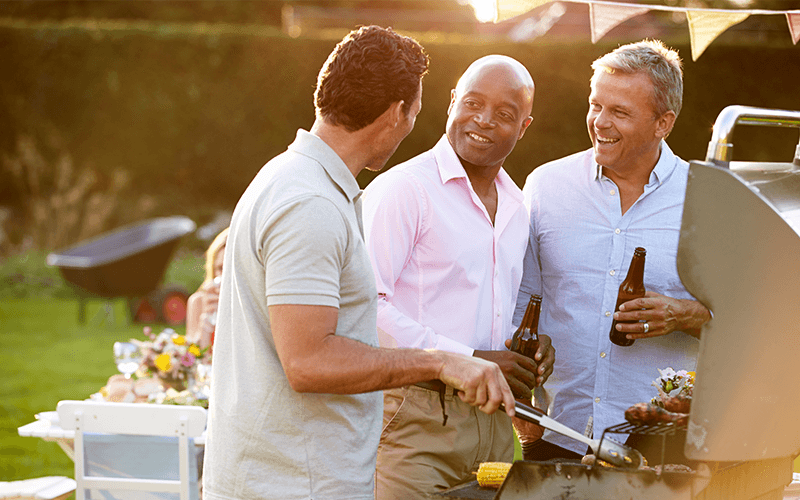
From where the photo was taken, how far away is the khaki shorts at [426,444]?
2.43 meters

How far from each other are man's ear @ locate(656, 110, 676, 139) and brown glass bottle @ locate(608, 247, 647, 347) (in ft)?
1.61

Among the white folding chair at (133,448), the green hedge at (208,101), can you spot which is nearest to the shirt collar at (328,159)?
the white folding chair at (133,448)

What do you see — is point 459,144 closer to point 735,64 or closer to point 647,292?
point 647,292

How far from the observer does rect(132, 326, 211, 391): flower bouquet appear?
426cm

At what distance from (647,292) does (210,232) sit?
1008cm

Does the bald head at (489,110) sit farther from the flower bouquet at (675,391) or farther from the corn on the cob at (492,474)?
the corn on the cob at (492,474)

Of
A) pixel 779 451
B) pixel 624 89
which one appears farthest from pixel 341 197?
pixel 624 89

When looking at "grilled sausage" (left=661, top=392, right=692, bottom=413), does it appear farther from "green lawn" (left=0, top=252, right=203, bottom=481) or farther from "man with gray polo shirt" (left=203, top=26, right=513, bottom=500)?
"green lawn" (left=0, top=252, right=203, bottom=481)

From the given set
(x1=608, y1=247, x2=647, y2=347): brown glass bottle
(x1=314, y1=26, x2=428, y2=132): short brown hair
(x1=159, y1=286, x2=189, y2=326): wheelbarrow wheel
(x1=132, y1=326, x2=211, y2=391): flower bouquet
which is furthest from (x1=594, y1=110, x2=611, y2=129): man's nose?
(x1=159, y1=286, x2=189, y2=326): wheelbarrow wheel

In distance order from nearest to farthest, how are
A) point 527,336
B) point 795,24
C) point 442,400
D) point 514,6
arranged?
point 442,400
point 527,336
point 514,6
point 795,24

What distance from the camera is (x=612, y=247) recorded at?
2.90 meters

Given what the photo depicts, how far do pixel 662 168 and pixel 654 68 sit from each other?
38 cm

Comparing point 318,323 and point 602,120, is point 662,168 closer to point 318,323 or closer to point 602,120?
point 602,120

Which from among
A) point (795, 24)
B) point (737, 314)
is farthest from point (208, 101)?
point (737, 314)
